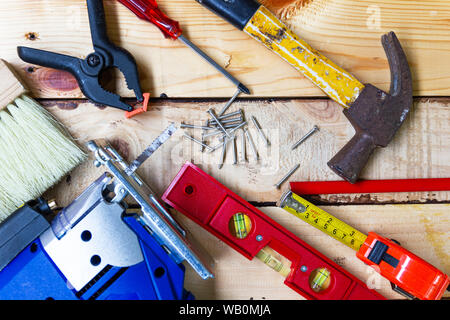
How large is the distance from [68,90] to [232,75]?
464 mm

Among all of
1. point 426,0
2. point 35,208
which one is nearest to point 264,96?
point 426,0

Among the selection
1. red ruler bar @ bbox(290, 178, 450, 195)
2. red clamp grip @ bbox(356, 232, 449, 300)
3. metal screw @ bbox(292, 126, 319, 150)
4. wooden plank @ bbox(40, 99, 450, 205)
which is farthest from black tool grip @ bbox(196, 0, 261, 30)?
red clamp grip @ bbox(356, 232, 449, 300)

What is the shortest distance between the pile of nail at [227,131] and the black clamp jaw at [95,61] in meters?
0.22

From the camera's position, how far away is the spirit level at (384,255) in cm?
105

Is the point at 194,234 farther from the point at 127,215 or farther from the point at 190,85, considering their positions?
the point at 190,85

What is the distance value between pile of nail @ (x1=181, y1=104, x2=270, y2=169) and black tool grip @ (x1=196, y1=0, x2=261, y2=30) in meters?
0.24

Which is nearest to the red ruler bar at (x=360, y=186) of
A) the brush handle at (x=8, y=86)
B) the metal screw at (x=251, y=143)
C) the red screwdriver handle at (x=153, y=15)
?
the metal screw at (x=251, y=143)

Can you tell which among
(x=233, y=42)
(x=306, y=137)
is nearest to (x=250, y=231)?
(x=306, y=137)

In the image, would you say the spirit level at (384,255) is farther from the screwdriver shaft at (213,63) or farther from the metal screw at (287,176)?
the screwdriver shaft at (213,63)

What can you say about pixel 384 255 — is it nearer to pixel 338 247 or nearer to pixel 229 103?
pixel 338 247

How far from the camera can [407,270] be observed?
1.06m

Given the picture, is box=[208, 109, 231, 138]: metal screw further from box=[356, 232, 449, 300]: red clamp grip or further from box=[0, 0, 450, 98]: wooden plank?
box=[356, 232, 449, 300]: red clamp grip

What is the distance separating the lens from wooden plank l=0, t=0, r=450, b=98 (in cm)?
115

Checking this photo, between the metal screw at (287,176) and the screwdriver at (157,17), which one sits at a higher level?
the screwdriver at (157,17)
